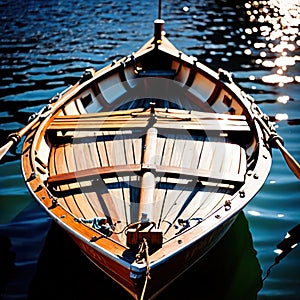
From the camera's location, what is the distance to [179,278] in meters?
7.51

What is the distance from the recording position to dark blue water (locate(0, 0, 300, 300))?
7.76m

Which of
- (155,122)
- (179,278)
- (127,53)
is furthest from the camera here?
(127,53)

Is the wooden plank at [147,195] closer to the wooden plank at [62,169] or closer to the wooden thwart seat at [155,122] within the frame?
the wooden plank at [62,169]

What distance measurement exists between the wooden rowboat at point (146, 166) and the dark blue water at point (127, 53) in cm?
102

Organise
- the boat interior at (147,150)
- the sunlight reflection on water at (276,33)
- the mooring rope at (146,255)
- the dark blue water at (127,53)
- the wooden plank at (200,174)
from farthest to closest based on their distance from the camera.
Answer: the sunlight reflection on water at (276,33), the dark blue water at (127,53), the wooden plank at (200,174), the boat interior at (147,150), the mooring rope at (146,255)

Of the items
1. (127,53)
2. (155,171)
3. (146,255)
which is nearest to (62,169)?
(155,171)

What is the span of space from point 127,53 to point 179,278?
1369 centimetres

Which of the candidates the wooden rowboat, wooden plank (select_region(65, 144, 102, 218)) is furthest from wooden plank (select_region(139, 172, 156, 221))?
wooden plank (select_region(65, 144, 102, 218))

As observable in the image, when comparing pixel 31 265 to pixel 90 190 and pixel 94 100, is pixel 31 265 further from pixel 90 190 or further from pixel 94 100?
pixel 94 100

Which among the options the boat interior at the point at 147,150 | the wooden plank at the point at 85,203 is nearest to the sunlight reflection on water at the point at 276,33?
the boat interior at the point at 147,150

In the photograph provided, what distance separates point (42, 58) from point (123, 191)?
13.2m

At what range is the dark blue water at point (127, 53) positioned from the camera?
7.76 meters

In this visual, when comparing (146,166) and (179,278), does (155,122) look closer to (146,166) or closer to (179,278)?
(146,166)

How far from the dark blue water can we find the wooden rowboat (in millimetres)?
1025
